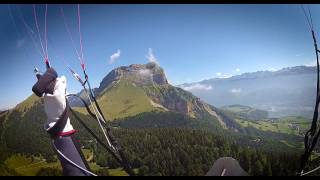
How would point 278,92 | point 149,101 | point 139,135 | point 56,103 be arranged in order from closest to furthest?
point 56,103, point 139,135, point 278,92, point 149,101

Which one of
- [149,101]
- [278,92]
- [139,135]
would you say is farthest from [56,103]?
[149,101]

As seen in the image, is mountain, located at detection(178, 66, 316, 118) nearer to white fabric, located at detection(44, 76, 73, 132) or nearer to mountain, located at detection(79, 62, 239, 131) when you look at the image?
mountain, located at detection(79, 62, 239, 131)

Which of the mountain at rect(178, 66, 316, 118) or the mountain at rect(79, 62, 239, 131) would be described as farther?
the mountain at rect(79, 62, 239, 131)

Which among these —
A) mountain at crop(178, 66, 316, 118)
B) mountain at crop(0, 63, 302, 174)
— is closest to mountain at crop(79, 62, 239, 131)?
mountain at crop(0, 63, 302, 174)

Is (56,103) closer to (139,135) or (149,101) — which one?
(139,135)

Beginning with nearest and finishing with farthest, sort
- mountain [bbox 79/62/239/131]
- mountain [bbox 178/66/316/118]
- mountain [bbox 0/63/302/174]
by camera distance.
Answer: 1. mountain [bbox 0/63/302/174]
2. mountain [bbox 178/66/316/118]
3. mountain [bbox 79/62/239/131]

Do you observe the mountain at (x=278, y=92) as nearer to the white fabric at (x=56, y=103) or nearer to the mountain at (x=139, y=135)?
the mountain at (x=139, y=135)

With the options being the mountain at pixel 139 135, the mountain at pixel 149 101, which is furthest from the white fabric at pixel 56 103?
the mountain at pixel 149 101

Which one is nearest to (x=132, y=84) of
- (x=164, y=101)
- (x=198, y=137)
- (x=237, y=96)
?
(x=164, y=101)
